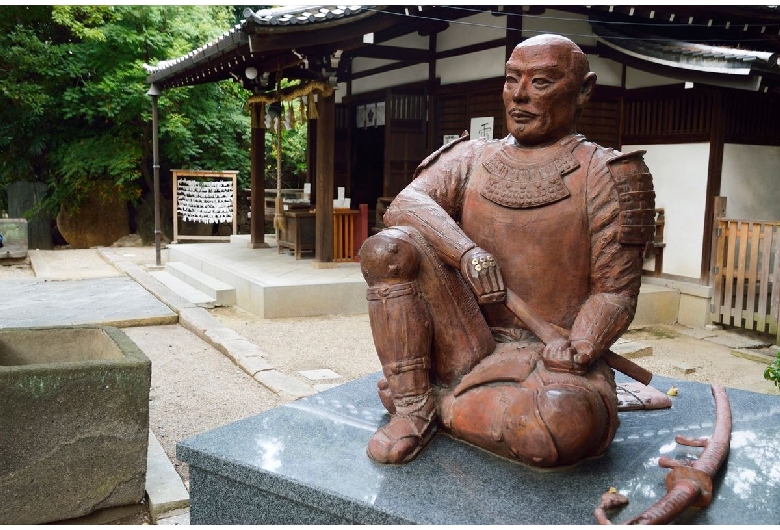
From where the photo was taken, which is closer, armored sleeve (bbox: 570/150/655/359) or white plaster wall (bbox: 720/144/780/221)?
armored sleeve (bbox: 570/150/655/359)

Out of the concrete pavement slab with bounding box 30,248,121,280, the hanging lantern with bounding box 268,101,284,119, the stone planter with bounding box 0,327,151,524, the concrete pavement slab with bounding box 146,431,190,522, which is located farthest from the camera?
the concrete pavement slab with bounding box 30,248,121,280

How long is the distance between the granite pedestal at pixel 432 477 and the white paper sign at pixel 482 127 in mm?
6626

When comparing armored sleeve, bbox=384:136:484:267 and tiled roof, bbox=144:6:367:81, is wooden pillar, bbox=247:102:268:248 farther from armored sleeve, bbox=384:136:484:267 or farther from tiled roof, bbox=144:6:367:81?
armored sleeve, bbox=384:136:484:267

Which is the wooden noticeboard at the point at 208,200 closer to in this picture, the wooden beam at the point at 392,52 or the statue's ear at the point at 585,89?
the wooden beam at the point at 392,52

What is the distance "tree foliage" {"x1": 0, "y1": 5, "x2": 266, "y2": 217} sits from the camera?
1434 cm

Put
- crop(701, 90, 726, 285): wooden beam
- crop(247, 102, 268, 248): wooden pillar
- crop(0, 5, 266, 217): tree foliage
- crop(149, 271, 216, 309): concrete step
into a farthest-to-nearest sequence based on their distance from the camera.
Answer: crop(0, 5, 266, 217): tree foliage
crop(247, 102, 268, 248): wooden pillar
crop(149, 271, 216, 309): concrete step
crop(701, 90, 726, 285): wooden beam

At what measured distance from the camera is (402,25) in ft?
32.8

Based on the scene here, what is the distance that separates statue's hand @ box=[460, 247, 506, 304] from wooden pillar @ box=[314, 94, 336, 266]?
687 cm

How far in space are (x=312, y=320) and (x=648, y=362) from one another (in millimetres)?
3883

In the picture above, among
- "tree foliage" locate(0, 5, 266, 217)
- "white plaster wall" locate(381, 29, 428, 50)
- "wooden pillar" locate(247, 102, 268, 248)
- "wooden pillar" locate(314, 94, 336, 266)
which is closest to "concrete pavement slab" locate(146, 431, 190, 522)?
"wooden pillar" locate(314, 94, 336, 266)

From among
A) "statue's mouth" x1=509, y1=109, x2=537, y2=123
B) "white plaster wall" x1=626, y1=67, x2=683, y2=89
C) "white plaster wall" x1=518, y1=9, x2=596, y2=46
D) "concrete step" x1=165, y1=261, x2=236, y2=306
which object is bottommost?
"concrete step" x1=165, y1=261, x2=236, y2=306

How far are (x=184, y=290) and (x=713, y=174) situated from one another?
24.4 feet

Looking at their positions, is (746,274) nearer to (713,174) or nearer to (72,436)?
(713,174)

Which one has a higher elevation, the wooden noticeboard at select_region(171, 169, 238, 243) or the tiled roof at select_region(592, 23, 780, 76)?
the tiled roof at select_region(592, 23, 780, 76)
